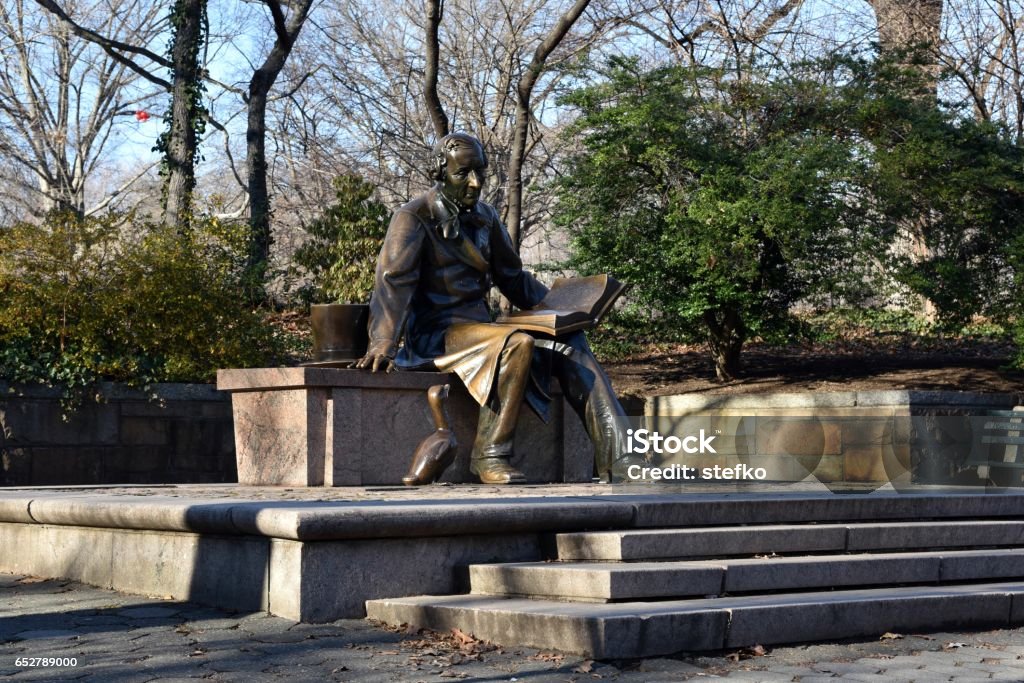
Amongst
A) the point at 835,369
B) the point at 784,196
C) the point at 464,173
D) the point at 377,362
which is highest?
the point at 784,196

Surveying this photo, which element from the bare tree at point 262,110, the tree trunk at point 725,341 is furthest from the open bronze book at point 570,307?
the bare tree at point 262,110

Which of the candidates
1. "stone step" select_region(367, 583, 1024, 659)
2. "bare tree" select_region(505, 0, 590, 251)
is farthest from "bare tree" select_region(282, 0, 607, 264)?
"stone step" select_region(367, 583, 1024, 659)

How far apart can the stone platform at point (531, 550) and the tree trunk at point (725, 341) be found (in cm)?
1181

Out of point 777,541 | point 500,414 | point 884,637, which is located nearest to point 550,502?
point 777,541

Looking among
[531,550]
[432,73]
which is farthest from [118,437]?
[531,550]

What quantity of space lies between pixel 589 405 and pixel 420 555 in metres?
2.88

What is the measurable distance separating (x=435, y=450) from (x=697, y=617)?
3.31 m

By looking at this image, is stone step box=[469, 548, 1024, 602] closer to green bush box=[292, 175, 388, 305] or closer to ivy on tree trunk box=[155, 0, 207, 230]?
green bush box=[292, 175, 388, 305]

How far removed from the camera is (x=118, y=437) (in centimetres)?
1445

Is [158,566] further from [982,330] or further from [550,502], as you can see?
[982,330]

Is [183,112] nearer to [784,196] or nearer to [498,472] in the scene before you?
[784,196]

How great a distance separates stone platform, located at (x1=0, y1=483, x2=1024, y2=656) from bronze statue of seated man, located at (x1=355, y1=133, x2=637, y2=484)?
0.97 metres

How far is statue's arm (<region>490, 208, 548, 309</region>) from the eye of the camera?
375 inches

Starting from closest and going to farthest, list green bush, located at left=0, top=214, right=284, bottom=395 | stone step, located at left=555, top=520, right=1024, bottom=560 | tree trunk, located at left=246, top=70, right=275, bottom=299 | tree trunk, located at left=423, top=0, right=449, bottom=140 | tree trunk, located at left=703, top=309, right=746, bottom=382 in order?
stone step, located at left=555, top=520, right=1024, bottom=560
green bush, located at left=0, top=214, right=284, bottom=395
tree trunk, located at left=423, top=0, right=449, bottom=140
tree trunk, located at left=703, top=309, right=746, bottom=382
tree trunk, located at left=246, top=70, right=275, bottom=299
